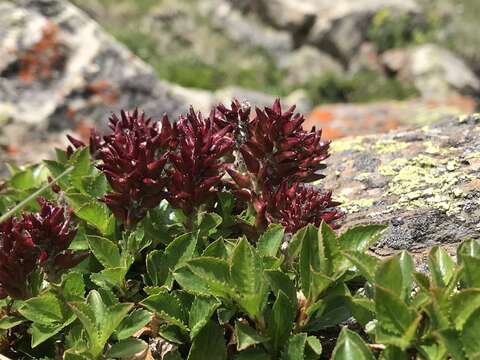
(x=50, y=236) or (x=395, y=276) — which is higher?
(x=395, y=276)

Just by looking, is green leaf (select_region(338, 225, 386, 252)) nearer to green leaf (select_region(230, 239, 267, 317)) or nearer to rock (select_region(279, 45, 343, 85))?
green leaf (select_region(230, 239, 267, 317))

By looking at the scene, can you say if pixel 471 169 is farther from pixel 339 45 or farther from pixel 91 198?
pixel 339 45

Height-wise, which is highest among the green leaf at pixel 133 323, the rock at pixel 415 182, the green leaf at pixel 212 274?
the rock at pixel 415 182

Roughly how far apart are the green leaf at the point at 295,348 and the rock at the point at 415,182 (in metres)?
0.75

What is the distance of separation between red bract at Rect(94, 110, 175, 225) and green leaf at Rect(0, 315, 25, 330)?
59 cm

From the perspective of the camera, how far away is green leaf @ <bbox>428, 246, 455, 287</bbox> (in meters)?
2.15

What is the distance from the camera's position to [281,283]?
7.33 ft

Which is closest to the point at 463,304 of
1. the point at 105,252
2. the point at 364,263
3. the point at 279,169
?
the point at 364,263

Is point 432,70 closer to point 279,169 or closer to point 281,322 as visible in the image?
point 279,169

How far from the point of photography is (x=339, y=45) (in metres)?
22.7

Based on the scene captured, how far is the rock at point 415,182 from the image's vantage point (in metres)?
2.80

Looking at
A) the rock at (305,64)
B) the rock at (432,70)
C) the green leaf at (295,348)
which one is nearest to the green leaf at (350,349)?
the green leaf at (295,348)

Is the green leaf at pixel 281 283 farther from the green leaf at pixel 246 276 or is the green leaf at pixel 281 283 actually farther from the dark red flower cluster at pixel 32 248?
the dark red flower cluster at pixel 32 248

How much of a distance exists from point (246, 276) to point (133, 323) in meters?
0.50
